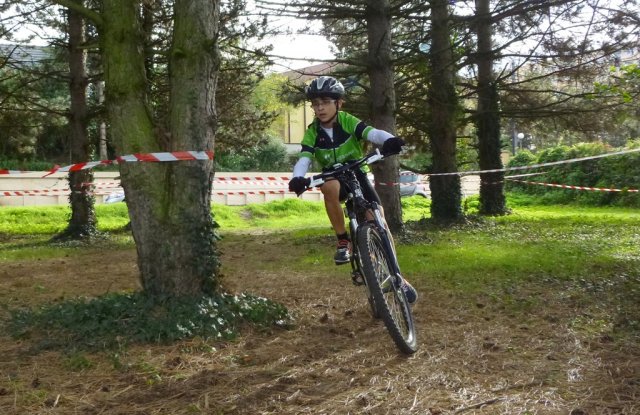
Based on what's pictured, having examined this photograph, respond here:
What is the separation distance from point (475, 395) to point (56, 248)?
469 inches

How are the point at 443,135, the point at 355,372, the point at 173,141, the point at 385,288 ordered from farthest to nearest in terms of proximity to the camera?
1. the point at 443,135
2. the point at 173,141
3. the point at 385,288
4. the point at 355,372

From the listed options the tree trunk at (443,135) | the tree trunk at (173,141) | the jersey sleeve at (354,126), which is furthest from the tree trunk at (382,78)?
the jersey sleeve at (354,126)

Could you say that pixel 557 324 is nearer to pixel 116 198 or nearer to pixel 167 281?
pixel 167 281

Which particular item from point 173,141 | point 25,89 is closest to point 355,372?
point 173,141

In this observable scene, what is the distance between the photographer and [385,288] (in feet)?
15.9

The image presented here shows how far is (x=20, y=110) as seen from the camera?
15.2 m

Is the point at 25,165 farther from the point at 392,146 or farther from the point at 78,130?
the point at 392,146

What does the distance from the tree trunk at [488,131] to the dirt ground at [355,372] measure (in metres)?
11.7

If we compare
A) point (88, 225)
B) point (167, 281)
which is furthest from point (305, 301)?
point (88, 225)

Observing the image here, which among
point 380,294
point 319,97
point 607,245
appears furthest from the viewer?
point 607,245

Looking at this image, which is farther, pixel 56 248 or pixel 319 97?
pixel 56 248

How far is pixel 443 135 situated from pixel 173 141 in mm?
11361

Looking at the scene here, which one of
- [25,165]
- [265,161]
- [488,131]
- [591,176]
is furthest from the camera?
[265,161]

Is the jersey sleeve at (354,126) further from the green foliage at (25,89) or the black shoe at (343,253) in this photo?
the green foliage at (25,89)
